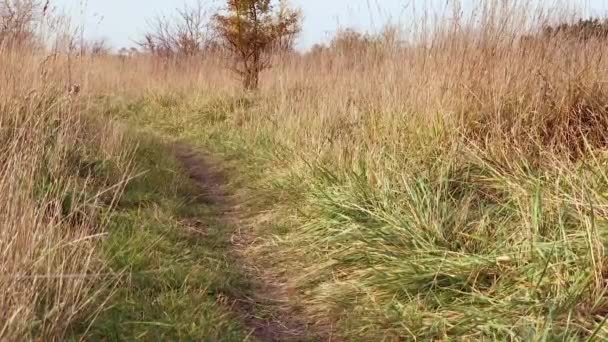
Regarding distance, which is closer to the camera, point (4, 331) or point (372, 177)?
point (4, 331)

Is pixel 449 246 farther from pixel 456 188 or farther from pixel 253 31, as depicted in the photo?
pixel 253 31

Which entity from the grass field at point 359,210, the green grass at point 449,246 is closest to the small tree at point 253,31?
the grass field at point 359,210

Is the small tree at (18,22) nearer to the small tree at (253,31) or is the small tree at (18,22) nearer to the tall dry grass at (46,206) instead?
the tall dry grass at (46,206)

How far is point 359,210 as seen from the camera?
3.46 m

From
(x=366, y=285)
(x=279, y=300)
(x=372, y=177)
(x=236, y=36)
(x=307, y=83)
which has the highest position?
(x=236, y=36)

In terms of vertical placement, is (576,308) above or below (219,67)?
below

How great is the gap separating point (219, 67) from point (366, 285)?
31.1 ft

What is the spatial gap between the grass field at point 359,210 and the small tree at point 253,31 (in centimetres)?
479

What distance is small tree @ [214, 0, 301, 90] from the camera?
34.7ft

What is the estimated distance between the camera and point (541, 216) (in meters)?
2.62

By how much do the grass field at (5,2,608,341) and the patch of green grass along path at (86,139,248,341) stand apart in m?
0.01

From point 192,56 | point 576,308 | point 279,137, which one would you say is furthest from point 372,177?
point 192,56

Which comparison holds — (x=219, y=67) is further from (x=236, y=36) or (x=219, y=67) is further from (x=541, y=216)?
(x=541, y=216)

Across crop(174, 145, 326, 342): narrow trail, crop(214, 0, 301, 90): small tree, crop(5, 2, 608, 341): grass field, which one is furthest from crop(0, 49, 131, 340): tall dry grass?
crop(214, 0, 301, 90): small tree
